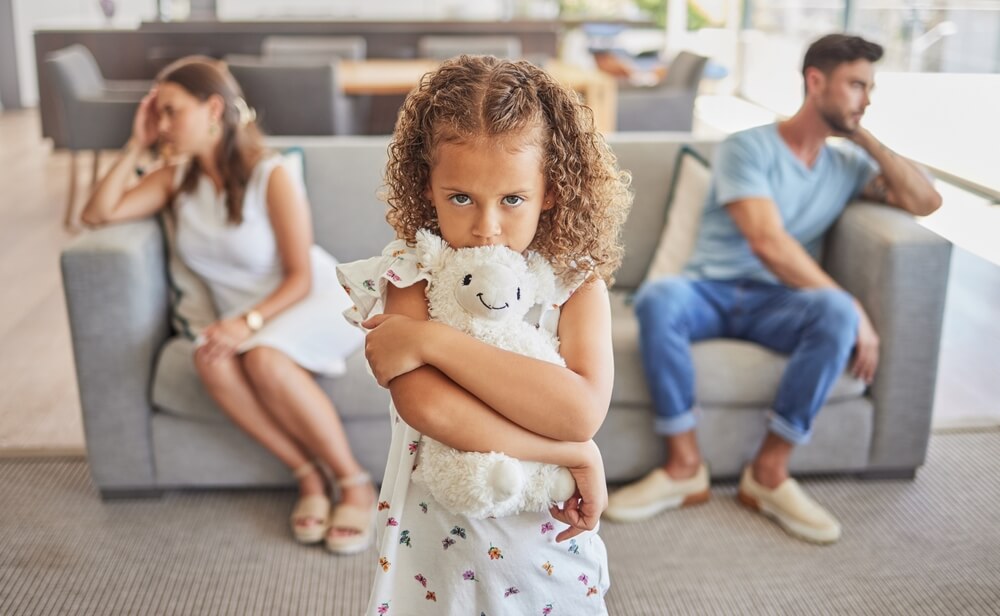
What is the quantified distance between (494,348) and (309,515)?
49.6 inches

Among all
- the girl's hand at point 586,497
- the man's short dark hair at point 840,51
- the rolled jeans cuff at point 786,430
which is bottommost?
the rolled jeans cuff at point 786,430

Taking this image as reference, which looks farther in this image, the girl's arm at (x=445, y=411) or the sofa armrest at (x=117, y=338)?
the sofa armrest at (x=117, y=338)

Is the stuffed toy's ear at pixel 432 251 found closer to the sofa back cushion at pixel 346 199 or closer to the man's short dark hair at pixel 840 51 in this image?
the man's short dark hair at pixel 840 51

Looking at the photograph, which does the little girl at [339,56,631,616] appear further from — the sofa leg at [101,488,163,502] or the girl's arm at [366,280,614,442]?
the sofa leg at [101,488,163,502]

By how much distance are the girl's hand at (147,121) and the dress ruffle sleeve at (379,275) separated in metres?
1.32

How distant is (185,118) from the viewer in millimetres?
2182

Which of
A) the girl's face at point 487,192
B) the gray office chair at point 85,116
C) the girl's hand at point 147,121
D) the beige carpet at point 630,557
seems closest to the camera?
the girl's face at point 487,192

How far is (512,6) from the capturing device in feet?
29.4

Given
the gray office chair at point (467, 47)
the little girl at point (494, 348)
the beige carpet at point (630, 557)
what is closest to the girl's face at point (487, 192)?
the little girl at point (494, 348)

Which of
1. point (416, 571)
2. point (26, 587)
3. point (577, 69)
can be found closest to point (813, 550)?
point (416, 571)

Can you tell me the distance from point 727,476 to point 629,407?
0.31 metres

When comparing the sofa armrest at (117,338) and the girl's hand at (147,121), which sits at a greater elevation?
the girl's hand at (147,121)

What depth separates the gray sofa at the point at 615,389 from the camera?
216cm

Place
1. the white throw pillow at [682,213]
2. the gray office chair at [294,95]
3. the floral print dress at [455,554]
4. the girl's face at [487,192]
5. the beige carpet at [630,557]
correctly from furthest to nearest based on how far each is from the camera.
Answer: the gray office chair at [294,95] → the white throw pillow at [682,213] → the beige carpet at [630,557] → the floral print dress at [455,554] → the girl's face at [487,192]
